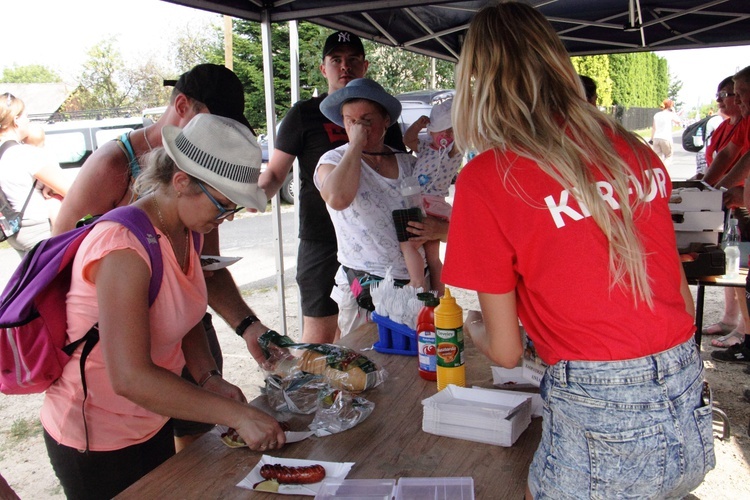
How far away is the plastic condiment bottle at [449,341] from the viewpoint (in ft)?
5.38

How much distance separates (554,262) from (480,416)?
0.52m

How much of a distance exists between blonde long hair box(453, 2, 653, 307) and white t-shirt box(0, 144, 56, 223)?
3690 mm

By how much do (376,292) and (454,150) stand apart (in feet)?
2.98

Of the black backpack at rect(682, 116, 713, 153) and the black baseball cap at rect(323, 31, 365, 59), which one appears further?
the black backpack at rect(682, 116, 713, 153)

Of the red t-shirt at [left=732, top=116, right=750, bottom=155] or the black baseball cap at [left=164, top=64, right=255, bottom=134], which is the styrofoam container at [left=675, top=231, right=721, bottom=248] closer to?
the red t-shirt at [left=732, top=116, right=750, bottom=155]

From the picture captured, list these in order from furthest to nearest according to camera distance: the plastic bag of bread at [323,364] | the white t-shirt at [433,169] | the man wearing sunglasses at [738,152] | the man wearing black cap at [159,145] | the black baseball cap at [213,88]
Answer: the man wearing sunglasses at [738,152], the white t-shirt at [433,169], the black baseball cap at [213,88], the man wearing black cap at [159,145], the plastic bag of bread at [323,364]

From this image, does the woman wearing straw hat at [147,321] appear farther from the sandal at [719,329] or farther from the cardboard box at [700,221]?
the sandal at [719,329]

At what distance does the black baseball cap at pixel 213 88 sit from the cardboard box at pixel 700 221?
7.78 ft

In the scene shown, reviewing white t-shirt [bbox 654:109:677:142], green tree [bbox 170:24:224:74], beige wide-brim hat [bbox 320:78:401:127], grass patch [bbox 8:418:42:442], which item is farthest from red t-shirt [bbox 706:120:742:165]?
green tree [bbox 170:24:224:74]

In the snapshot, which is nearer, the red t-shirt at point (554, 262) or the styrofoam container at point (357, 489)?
the red t-shirt at point (554, 262)

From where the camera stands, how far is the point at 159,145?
6.67 ft

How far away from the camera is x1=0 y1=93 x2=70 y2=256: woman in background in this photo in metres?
4.03

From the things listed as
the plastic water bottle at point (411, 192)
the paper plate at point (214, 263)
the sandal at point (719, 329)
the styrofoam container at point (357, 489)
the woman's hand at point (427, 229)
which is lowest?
the sandal at point (719, 329)

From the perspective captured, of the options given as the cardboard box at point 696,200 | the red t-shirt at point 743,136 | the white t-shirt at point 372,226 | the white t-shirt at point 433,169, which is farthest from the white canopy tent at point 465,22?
the cardboard box at point 696,200
